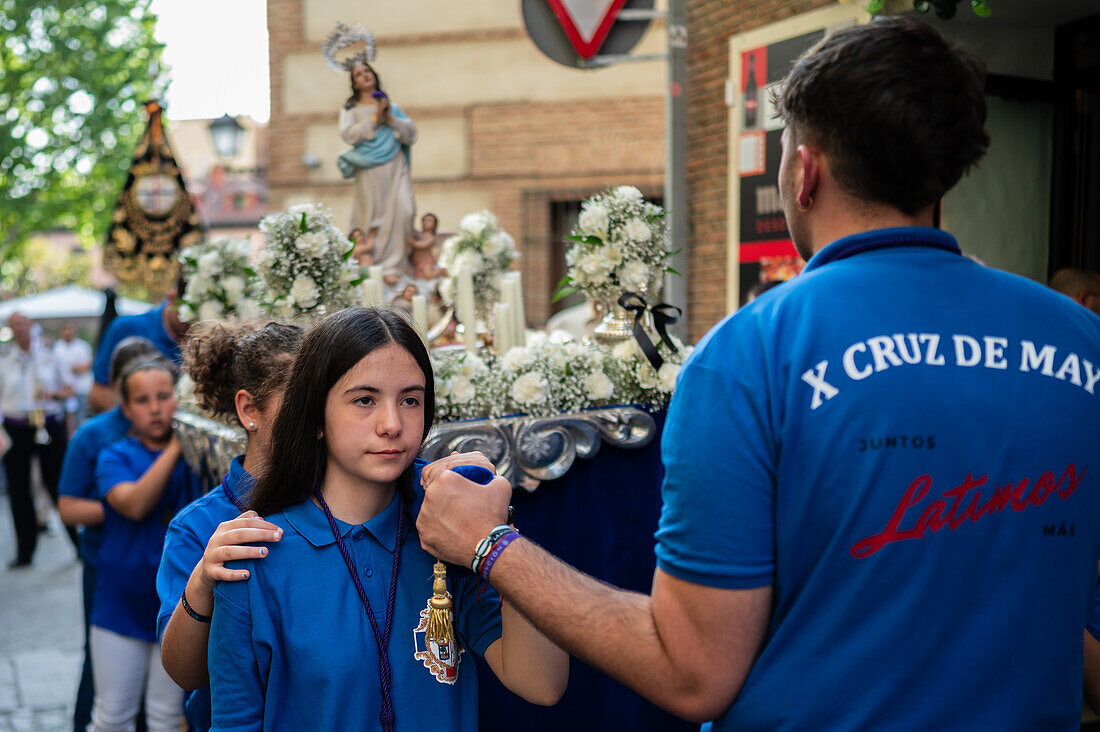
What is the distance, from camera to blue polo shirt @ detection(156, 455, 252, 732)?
204 centimetres

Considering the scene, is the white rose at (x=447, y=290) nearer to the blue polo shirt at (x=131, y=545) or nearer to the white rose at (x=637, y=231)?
the white rose at (x=637, y=231)

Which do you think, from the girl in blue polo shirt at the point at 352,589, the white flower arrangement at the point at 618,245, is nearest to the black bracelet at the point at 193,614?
the girl in blue polo shirt at the point at 352,589

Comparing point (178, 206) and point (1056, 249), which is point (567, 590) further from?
point (178, 206)

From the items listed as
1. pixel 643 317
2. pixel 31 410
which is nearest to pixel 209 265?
pixel 643 317

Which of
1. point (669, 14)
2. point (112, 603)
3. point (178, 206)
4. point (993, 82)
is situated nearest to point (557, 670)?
point (112, 603)

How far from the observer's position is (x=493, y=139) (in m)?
13.3

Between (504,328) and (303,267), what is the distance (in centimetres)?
78

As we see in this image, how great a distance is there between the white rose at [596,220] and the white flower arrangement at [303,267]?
80cm

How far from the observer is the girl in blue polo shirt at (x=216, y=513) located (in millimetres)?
1689

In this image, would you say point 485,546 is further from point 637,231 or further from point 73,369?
point 73,369

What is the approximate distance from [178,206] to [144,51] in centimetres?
998

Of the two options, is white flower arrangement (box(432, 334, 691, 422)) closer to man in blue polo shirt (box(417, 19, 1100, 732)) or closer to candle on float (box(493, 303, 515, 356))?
candle on float (box(493, 303, 515, 356))

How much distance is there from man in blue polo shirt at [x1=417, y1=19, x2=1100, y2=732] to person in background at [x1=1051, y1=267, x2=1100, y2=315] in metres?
2.82

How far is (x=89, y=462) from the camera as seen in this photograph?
401cm
